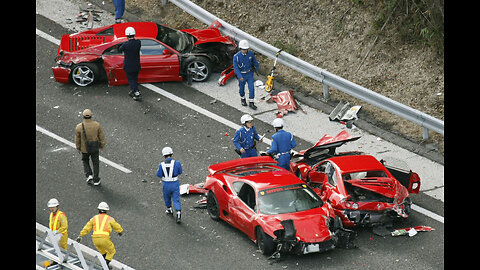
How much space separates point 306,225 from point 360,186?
5.47ft

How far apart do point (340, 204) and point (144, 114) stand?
623 centimetres

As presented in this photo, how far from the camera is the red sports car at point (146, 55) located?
2056 centimetres

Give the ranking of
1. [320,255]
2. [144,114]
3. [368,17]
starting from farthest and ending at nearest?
[368,17], [144,114], [320,255]

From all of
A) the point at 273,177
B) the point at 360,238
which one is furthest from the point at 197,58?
the point at 360,238

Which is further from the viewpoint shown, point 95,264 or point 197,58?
point 197,58

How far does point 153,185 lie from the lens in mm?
17281

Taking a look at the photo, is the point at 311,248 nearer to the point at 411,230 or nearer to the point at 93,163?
the point at 411,230

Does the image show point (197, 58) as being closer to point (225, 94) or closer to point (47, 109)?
point (225, 94)

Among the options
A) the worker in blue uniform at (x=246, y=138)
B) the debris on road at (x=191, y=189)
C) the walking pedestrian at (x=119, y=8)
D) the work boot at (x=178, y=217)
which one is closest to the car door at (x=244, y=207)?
the work boot at (x=178, y=217)

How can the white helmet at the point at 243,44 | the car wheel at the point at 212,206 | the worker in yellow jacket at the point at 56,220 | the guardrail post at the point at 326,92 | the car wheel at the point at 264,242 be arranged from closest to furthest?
the worker in yellow jacket at the point at 56,220
the car wheel at the point at 264,242
the car wheel at the point at 212,206
the white helmet at the point at 243,44
the guardrail post at the point at 326,92

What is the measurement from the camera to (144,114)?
19828mm

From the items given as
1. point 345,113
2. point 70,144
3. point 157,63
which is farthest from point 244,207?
point 157,63

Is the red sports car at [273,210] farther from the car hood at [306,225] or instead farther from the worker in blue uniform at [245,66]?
the worker in blue uniform at [245,66]

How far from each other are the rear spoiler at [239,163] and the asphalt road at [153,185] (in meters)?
0.85
